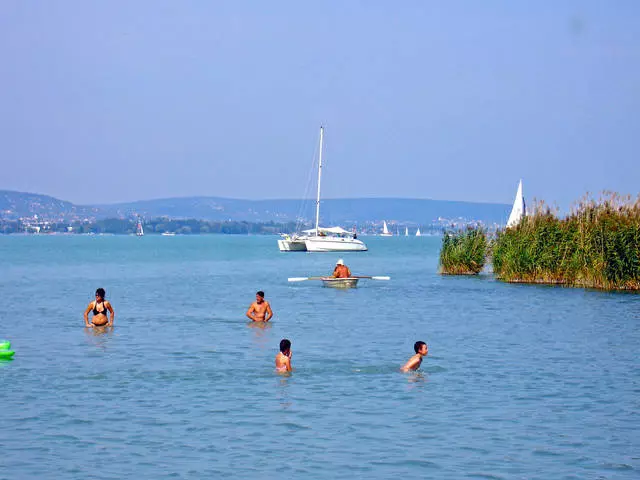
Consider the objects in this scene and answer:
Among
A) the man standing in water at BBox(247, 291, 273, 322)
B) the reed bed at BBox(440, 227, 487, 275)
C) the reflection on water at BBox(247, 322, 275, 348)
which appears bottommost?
the reflection on water at BBox(247, 322, 275, 348)

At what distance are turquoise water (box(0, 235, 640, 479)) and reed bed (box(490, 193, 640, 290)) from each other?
4214 millimetres

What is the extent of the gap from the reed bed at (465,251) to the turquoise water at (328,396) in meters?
17.1

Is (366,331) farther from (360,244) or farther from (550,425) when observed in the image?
(360,244)

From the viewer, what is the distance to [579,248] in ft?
145

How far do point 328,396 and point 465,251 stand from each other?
38.5 metres

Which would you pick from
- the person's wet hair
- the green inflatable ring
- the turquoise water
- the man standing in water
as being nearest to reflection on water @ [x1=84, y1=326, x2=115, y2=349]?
the turquoise water

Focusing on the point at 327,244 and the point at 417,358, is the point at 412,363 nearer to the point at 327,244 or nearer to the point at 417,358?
Result: the point at 417,358

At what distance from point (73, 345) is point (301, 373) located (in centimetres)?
813

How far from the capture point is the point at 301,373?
2242cm

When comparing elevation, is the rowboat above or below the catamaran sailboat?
below

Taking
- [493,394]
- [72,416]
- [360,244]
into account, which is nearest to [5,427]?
[72,416]

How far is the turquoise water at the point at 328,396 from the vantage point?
1466 cm

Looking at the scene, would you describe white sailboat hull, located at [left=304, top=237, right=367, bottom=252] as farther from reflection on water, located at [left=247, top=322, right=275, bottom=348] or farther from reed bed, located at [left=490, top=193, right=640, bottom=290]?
reflection on water, located at [left=247, top=322, right=275, bottom=348]

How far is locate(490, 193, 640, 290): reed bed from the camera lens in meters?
42.2
